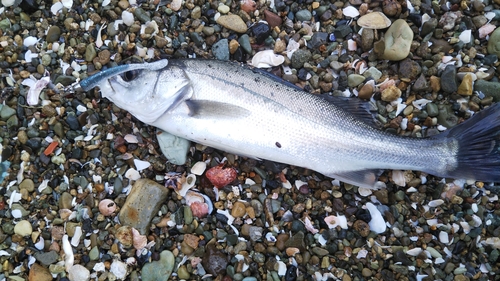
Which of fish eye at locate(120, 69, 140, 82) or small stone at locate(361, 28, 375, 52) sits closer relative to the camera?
fish eye at locate(120, 69, 140, 82)

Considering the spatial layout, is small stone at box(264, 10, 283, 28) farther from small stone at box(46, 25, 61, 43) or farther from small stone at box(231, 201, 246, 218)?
small stone at box(46, 25, 61, 43)

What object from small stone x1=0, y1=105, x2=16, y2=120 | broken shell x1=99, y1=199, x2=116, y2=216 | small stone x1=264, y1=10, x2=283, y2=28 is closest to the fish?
small stone x1=264, y1=10, x2=283, y2=28

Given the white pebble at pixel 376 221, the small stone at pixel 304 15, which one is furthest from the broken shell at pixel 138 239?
the small stone at pixel 304 15

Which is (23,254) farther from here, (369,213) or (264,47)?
(369,213)

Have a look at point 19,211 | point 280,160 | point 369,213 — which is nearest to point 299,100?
point 280,160

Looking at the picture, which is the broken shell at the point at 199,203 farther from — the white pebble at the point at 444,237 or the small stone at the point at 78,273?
the white pebble at the point at 444,237
